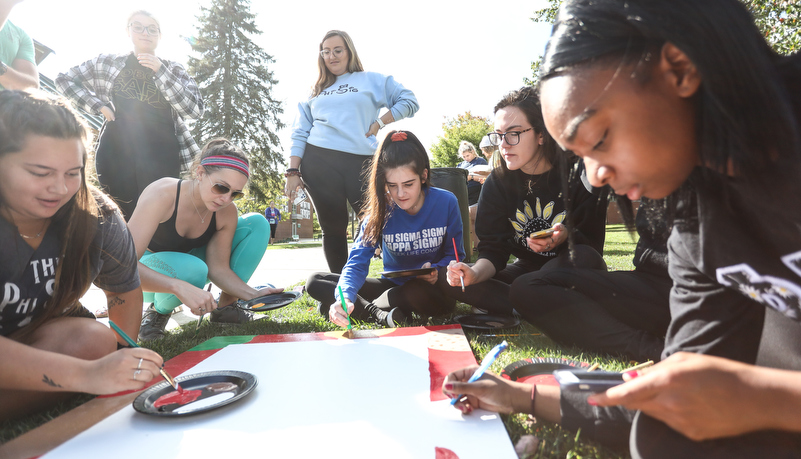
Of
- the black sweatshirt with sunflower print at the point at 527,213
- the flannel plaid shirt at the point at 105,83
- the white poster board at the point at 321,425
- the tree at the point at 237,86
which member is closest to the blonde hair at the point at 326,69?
the flannel plaid shirt at the point at 105,83

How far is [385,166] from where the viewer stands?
246 centimetres

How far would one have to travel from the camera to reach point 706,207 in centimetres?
75

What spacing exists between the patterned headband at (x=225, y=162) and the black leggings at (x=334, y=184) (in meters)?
0.62

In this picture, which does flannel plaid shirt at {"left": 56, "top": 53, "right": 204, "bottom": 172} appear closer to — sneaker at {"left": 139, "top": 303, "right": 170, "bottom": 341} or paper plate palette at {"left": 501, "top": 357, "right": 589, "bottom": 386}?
sneaker at {"left": 139, "top": 303, "right": 170, "bottom": 341}

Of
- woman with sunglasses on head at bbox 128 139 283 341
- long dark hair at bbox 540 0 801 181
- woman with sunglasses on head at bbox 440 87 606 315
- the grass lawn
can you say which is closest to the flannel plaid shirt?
woman with sunglasses on head at bbox 128 139 283 341

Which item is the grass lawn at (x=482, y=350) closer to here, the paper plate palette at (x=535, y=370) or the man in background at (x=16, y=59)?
the paper plate palette at (x=535, y=370)

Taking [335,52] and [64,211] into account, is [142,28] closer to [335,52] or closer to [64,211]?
[335,52]

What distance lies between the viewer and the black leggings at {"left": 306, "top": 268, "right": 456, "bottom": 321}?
7.64ft

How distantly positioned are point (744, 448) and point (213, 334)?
218 centimetres

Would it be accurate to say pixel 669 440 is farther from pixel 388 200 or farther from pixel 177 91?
pixel 177 91

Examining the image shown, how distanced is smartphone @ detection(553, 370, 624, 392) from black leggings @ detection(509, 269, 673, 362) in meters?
0.60

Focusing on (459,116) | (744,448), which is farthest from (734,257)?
(459,116)

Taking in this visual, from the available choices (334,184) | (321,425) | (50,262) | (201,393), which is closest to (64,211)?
(50,262)

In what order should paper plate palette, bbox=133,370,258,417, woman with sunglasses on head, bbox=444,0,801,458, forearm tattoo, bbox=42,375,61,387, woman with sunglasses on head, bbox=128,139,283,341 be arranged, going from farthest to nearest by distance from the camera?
woman with sunglasses on head, bbox=128,139,283,341 → paper plate palette, bbox=133,370,258,417 → forearm tattoo, bbox=42,375,61,387 → woman with sunglasses on head, bbox=444,0,801,458
